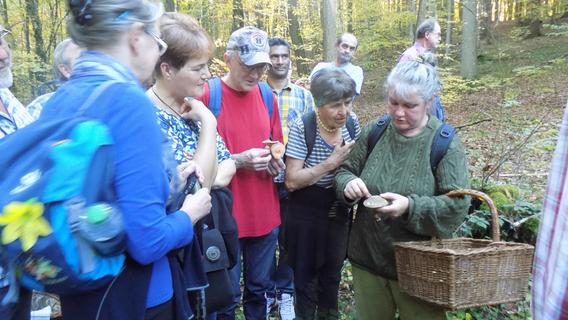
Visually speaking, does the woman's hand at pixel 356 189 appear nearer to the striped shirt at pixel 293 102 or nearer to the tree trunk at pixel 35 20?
the striped shirt at pixel 293 102

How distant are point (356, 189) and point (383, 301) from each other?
69 centimetres

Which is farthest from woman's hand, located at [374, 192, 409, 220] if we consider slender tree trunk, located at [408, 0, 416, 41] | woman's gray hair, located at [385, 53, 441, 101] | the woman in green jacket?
slender tree trunk, located at [408, 0, 416, 41]

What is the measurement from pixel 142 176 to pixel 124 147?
0.11 m

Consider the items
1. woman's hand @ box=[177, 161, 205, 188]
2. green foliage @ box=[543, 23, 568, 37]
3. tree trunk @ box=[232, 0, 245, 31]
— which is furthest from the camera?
tree trunk @ box=[232, 0, 245, 31]

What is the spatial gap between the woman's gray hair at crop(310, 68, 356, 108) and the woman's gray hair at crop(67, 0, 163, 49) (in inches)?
66.5

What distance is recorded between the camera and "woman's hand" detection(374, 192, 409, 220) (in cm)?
225

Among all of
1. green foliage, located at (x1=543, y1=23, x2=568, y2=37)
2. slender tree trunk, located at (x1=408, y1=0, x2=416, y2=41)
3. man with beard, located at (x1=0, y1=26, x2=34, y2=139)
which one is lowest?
man with beard, located at (x1=0, y1=26, x2=34, y2=139)

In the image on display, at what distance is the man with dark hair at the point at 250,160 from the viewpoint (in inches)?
124

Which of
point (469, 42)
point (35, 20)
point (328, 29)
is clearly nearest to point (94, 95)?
point (35, 20)

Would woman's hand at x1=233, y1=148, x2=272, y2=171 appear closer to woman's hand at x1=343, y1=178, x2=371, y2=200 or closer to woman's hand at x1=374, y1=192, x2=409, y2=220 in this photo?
woman's hand at x1=343, y1=178, x2=371, y2=200

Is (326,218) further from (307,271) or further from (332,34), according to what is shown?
(332,34)

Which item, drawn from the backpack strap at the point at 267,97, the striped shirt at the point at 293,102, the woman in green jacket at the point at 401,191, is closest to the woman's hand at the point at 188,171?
the woman in green jacket at the point at 401,191

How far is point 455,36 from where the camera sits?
26.0 m

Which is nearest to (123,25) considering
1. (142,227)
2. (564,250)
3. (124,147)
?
(124,147)
